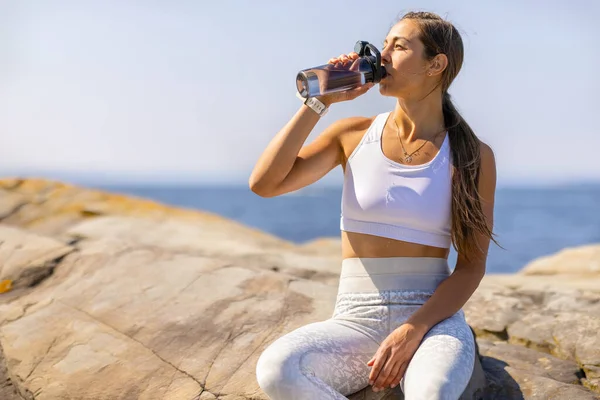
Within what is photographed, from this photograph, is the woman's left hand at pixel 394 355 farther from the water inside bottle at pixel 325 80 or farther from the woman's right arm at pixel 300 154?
the water inside bottle at pixel 325 80

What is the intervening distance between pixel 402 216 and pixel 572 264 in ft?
13.0

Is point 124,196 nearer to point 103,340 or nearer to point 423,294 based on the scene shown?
point 103,340

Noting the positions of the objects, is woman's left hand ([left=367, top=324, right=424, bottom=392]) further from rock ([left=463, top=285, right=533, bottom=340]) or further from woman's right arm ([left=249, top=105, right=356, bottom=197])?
rock ([left=463, top=285, right=533, bottom=340])

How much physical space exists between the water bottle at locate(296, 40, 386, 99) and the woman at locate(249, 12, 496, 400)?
0.21 feet

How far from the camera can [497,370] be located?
11.3 ft

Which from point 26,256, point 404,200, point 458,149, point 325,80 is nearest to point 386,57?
point 325,80

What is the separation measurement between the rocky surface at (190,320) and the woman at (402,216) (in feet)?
1.01

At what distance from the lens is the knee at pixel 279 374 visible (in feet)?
8.07

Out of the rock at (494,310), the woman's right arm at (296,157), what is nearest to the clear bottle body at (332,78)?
the woman's right arm at (296,157)

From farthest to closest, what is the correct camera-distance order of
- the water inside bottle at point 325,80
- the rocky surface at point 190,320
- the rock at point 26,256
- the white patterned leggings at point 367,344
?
the rock at point 26,256 → the rocky surface at point 190,320 → the water inside bottle at point 325,80 → the white patterned leggings at point 367,344

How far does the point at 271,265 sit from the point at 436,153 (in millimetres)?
2310

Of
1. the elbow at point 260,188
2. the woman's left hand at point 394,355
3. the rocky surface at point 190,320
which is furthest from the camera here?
the rocky surface at point 190,320

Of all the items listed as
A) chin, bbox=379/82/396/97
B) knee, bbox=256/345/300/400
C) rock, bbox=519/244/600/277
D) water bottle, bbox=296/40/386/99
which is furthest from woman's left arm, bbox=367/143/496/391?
rock, bbox=519/244/600/277

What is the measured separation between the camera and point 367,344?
9.04 feet
